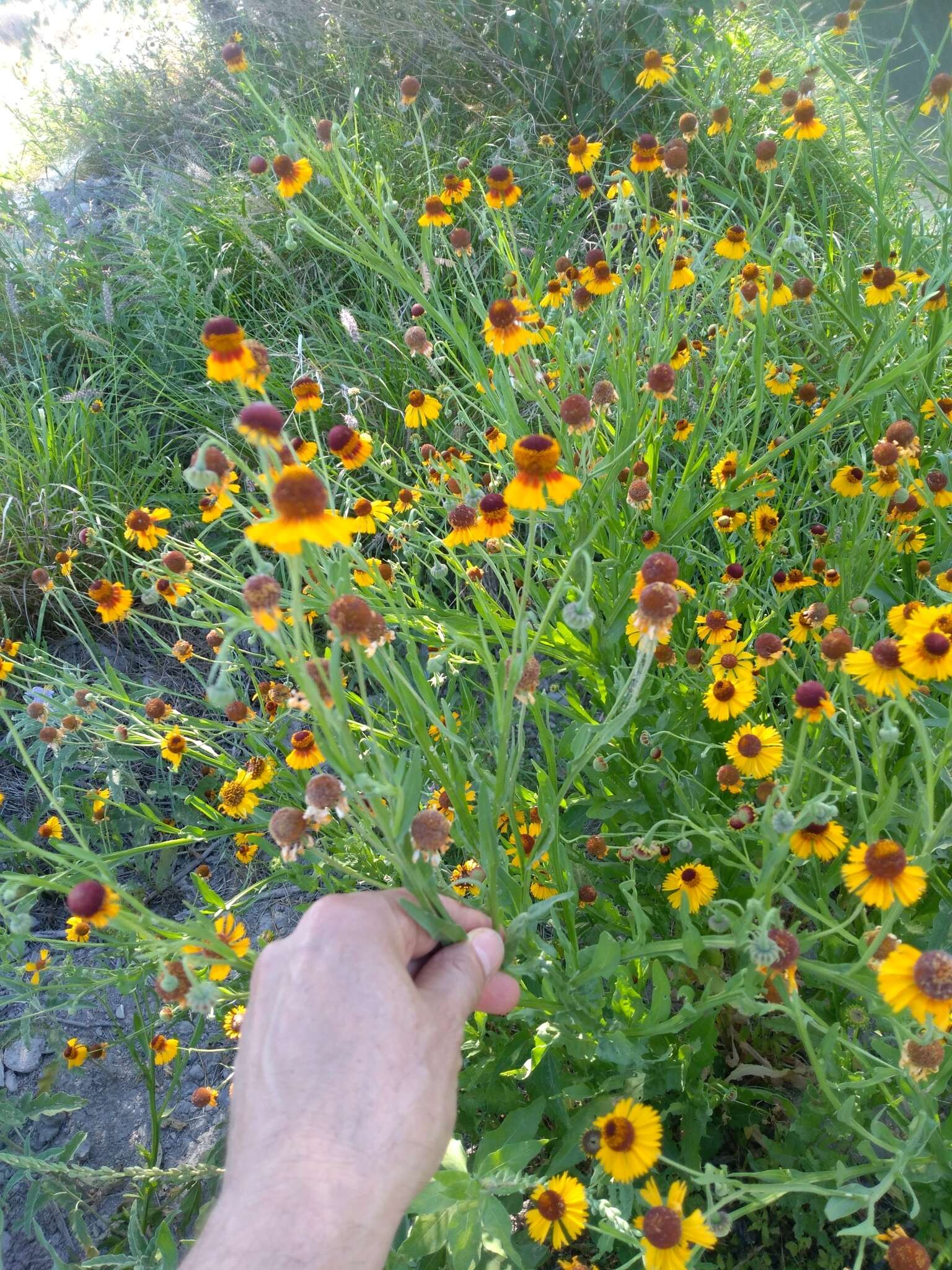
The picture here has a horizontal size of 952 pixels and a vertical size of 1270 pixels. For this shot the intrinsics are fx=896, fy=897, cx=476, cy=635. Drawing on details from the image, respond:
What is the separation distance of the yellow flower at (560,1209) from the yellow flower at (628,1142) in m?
0.06

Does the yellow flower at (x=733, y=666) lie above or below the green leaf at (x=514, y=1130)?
above

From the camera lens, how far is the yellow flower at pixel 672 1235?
1.04 meters

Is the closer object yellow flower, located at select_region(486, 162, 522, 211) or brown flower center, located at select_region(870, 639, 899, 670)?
brown flower center, located at select_region(870, 639, 899, 670)

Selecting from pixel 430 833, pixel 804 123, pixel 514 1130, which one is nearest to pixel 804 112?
pixel 804 123

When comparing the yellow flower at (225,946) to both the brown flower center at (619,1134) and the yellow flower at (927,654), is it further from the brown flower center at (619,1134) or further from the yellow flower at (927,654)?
the yellow flower at (927,654)

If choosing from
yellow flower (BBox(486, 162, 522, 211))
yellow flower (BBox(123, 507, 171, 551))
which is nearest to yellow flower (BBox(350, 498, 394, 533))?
yellow flower (BBox(123, 507, 171, 551))

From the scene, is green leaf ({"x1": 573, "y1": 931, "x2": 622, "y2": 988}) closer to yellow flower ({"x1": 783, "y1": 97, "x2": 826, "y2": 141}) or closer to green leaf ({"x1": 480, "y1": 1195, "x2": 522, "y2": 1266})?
green leaf ({"x1": 480, "y1": 1195, "x2": 522, "y2": 1266})

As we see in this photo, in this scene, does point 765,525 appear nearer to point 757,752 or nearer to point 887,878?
point 757,752

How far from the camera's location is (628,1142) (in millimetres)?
1212

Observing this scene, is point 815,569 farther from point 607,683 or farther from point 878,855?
point 878,855

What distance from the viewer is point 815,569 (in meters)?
2.08

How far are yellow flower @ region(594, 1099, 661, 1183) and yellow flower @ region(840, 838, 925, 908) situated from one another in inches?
17.0

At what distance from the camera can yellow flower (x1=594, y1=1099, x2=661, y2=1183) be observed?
1.20 m

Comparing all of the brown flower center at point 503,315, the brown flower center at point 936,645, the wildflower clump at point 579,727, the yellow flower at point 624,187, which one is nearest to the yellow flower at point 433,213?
the wildflower clump at point 579,727
